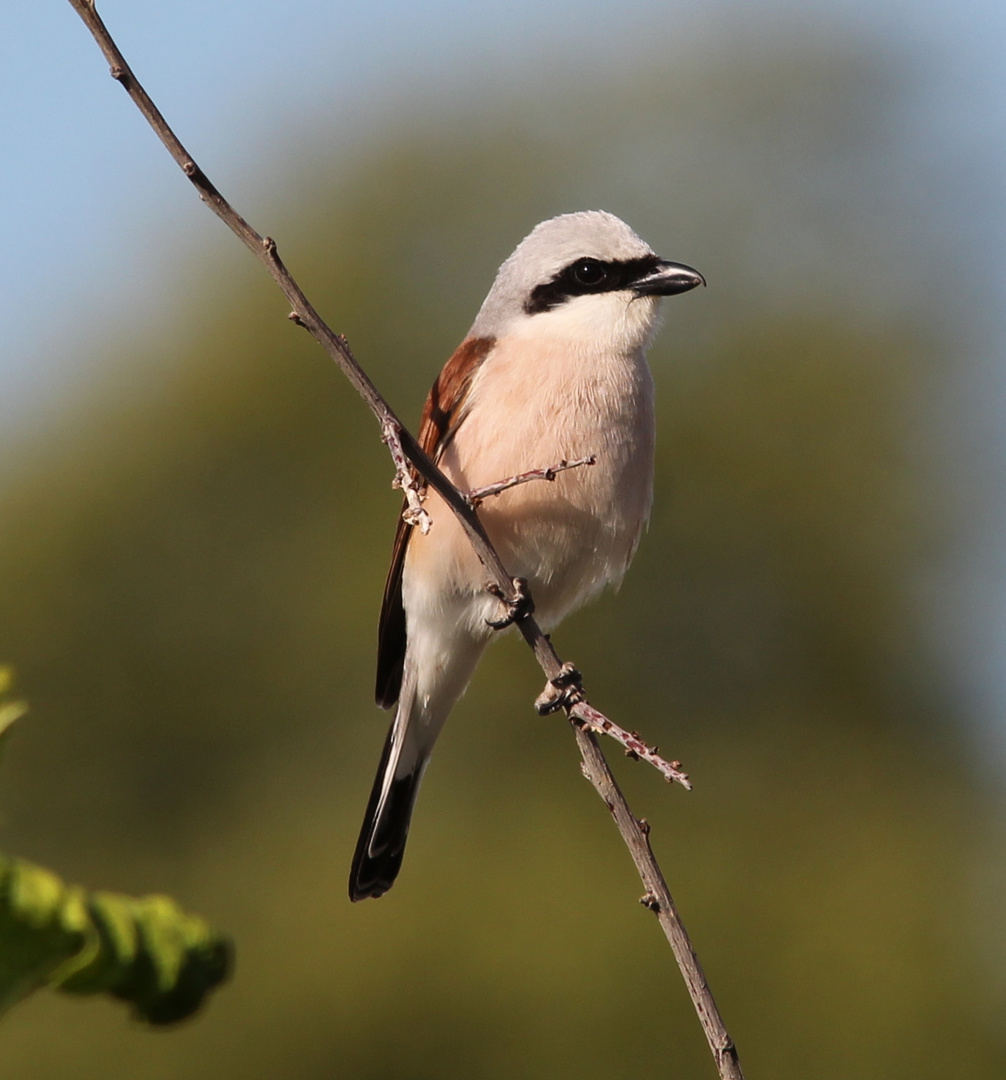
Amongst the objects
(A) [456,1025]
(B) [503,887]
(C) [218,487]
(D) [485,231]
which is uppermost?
(D) [485,231]

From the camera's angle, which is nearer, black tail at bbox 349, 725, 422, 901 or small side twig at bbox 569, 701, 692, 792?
small side twig at bbox 569, 701, 692, 792

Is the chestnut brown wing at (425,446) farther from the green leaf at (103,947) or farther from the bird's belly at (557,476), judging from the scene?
the green leaf at (103,947)

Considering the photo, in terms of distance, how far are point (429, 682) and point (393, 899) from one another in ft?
A: 39.2

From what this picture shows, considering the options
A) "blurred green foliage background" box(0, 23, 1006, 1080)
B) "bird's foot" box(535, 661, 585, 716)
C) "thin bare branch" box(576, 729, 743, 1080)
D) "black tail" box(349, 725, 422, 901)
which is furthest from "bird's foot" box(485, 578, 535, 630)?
"blurred green foliage background" box(0, 23, 1006, 1080)

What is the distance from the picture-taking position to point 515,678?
18.2 meters

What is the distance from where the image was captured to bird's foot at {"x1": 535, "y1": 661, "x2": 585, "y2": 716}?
2803 millimetres

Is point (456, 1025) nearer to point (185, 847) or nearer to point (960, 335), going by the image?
point (185, 847)

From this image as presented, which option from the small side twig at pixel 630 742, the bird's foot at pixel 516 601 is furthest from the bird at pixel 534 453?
the small side twig at pixel 630 742

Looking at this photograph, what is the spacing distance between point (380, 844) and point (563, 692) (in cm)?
152

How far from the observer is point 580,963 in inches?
552

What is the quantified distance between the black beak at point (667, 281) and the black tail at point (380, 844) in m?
1.55

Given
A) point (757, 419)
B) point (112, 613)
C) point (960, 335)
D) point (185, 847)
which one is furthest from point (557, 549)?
point (960, 335)

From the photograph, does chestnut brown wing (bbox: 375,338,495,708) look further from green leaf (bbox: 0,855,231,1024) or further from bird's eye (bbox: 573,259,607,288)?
green leaf (bbox: 0,855,231,1024)

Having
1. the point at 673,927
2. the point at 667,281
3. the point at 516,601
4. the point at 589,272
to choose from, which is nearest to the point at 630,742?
Result: the point at 673,927
